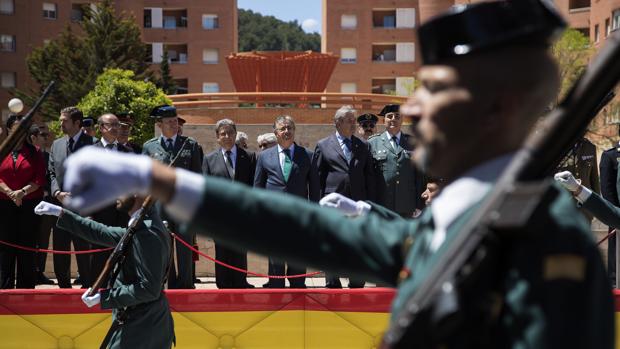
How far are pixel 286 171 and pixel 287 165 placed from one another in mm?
76

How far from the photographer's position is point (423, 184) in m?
10.8

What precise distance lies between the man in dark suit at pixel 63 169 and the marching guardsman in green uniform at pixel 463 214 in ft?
28.6

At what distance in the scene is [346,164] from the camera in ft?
34.8

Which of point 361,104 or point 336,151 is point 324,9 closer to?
point 361,104

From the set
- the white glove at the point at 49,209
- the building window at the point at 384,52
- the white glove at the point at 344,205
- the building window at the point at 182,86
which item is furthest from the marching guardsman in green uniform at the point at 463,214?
the building window at the point at 384,52

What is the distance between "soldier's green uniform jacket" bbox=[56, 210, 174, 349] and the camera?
5.77m

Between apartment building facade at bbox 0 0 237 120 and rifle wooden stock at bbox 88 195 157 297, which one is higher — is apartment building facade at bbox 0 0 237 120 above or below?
above

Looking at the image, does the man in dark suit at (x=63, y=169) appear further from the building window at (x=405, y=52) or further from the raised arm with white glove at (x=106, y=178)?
the building window at (x=405, y=52)

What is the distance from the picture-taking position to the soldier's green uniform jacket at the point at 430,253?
1.86 metres

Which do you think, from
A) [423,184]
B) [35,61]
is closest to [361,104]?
[423,184]

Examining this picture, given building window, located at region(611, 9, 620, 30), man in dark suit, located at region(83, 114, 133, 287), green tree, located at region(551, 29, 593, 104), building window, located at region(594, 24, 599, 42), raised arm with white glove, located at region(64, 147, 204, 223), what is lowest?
man in dark suit, located at region(83, 114, 133, 287)

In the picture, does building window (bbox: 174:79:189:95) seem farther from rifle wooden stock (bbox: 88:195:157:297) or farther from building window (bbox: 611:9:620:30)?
rifle wooden stock (bbox: 88:195:157:297)

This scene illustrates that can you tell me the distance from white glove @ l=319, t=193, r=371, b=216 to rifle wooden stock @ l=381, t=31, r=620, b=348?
0.89 m

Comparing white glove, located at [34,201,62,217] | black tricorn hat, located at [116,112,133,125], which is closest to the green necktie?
black tricorn hat, located at [116,112,133,125]
